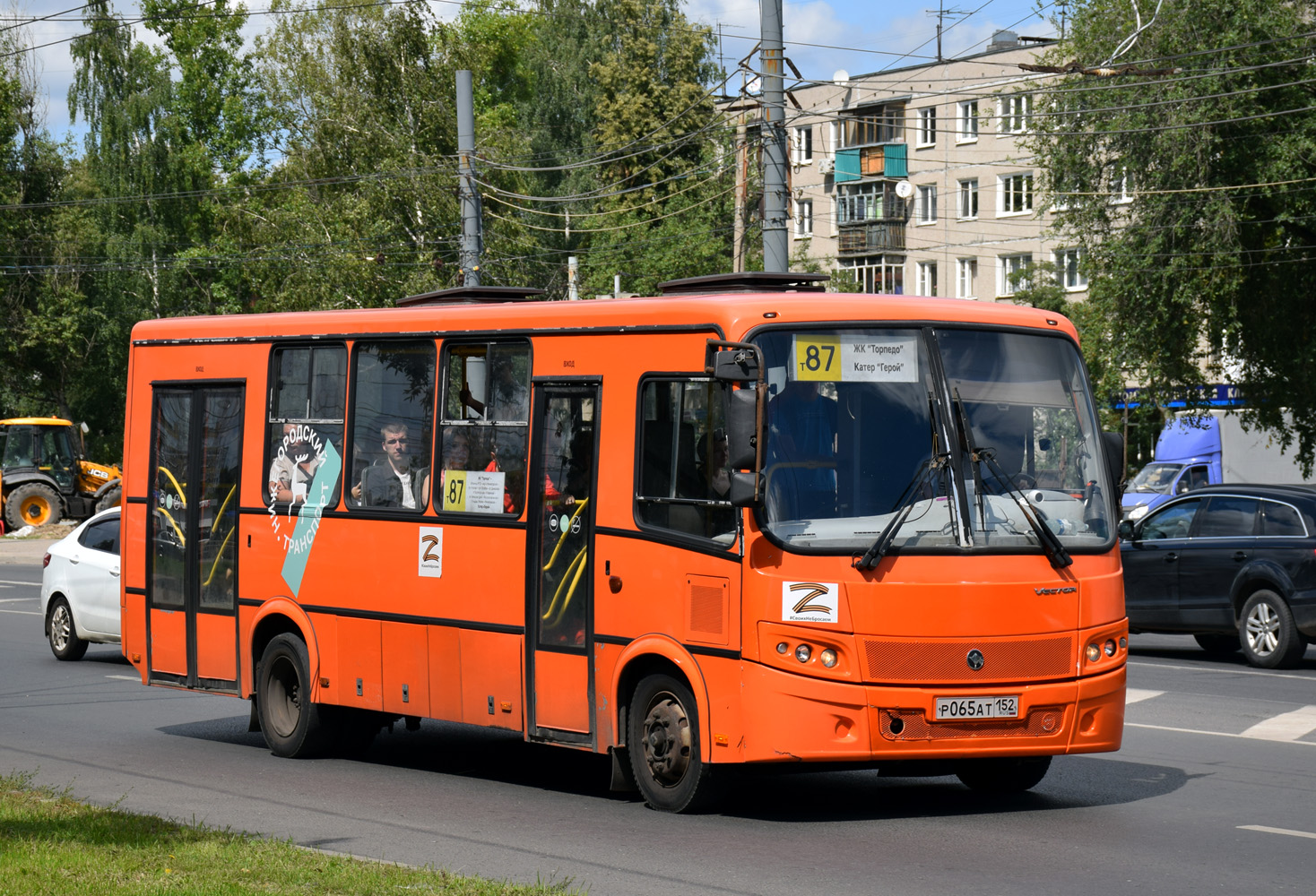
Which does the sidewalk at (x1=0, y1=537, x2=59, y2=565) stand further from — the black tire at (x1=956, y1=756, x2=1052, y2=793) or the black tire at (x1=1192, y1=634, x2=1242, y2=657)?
the black tire at (x1=956, y1=756, x2=1052, y2=793)

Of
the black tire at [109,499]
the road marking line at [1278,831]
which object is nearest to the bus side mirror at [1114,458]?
the road marking line at [1278,831]

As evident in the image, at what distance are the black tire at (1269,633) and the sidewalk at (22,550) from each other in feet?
87.1

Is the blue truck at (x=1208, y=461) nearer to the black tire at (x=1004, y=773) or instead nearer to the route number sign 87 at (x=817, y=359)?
the black tire at (x=1004, y=773)

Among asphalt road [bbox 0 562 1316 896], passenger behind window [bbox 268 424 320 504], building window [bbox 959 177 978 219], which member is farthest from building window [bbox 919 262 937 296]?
passenger behind window [bbox 268 424 320 504]

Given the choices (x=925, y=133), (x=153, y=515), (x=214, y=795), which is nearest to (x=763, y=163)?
(x=153, y=515)

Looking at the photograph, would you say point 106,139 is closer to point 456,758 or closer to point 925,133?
point 925,133

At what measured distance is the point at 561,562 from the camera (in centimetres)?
1000

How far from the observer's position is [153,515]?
520 inches

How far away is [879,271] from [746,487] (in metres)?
62.0

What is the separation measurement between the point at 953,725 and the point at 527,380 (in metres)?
3.39

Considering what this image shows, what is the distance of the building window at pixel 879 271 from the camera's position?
68.9 meters

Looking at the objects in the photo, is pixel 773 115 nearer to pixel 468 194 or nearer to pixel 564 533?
pixel 468 194

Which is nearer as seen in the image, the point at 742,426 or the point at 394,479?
the point at 742,426

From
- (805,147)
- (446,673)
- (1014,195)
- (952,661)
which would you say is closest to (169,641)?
(446,673)
